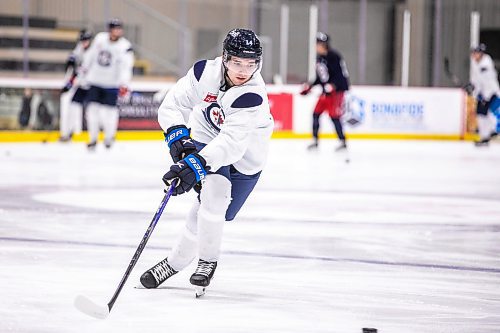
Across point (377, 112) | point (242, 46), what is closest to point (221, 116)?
point (242, 46)

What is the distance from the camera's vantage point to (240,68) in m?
3.03

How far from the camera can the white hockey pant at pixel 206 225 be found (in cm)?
312

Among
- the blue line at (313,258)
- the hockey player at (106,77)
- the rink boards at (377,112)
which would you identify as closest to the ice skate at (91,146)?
the hockey player at (106,77)

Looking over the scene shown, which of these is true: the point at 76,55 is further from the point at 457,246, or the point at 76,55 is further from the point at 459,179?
the point at 457,246

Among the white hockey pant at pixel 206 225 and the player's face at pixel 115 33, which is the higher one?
the player's face at pixel 115 33

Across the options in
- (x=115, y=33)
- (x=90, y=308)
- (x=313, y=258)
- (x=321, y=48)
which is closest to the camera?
(x=90, y=308)

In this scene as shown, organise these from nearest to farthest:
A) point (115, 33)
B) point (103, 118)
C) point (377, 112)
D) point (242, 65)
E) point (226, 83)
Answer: point (242, 65) → point (226, 83) → point (115, 33) → point (103, 118) → point (377, 112)

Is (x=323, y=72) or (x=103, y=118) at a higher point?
(x=323, y=72)

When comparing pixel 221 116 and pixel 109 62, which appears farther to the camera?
pixel 109 62

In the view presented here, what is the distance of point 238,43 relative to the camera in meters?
3.02

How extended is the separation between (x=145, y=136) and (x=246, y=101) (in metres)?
9.62

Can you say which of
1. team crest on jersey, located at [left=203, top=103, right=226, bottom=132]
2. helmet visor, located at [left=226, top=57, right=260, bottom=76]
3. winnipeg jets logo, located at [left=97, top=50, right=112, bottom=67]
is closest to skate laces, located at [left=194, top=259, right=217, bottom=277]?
team crest on jersey, located at [left=203, top=103, right=226, bottom=132]

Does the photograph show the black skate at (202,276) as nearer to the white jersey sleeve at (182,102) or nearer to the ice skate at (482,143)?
the white jersey sleeve at (182,102)

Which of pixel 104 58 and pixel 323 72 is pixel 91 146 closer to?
pixel 104 58
